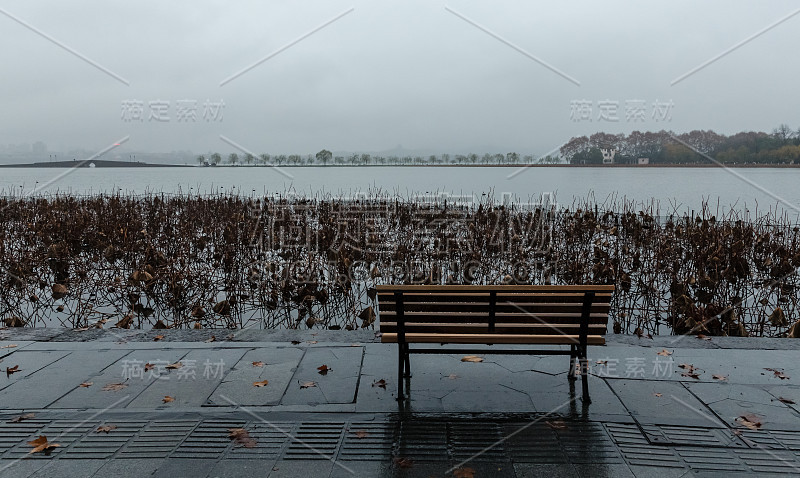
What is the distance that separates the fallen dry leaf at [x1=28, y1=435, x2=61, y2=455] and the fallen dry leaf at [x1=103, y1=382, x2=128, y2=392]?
0.70 metres

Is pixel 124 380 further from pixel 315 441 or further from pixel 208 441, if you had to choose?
pixel 315 441

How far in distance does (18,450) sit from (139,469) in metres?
0.79

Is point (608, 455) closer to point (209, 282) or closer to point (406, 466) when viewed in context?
point (406, 466)

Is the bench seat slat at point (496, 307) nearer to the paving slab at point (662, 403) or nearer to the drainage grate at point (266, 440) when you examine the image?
the paving slab at point (662, 403)

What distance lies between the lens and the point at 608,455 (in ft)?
10.1

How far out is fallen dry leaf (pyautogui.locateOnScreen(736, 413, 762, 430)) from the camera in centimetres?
340

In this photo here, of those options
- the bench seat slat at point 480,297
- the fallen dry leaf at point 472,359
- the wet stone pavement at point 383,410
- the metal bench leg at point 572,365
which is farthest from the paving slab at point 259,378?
the metal bench leg at point 572,365

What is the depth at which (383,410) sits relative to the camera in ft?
11.9

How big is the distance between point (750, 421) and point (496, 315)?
165cm

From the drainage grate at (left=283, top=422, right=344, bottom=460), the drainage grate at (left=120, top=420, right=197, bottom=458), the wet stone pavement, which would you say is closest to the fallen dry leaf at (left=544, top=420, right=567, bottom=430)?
the wet stone pavement

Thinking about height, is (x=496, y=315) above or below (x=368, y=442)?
above

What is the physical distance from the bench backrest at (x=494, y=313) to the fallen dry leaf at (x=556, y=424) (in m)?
0.51

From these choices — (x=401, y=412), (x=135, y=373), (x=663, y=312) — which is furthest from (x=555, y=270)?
(x=135, y=373)

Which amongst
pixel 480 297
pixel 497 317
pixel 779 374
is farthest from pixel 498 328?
pixel 779 374
